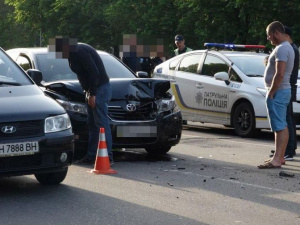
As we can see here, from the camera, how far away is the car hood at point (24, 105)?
730 centimetres

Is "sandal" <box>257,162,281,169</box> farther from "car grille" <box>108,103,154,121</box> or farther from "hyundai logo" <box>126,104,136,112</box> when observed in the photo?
"hyundai logo" <box>126,104,136,112</box>

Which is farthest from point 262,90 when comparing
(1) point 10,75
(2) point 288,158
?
(1) point 10,75

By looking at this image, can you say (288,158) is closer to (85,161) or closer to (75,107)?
(85,161)

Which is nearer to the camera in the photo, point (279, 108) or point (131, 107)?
point (279, 108)

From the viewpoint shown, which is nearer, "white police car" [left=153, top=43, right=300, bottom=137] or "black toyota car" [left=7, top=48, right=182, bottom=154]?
"black toyota car" [left=7, top=48, right=182, bottom=154]

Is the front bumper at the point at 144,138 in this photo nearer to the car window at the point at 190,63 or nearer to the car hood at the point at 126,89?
the car hood at the point at 126,89

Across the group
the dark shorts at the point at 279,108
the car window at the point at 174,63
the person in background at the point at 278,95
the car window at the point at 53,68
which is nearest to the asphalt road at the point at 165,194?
the person in background at the point at 278,95

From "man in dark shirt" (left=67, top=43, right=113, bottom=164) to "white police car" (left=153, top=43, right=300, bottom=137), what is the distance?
4.24 meters

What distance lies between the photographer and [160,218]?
647cm

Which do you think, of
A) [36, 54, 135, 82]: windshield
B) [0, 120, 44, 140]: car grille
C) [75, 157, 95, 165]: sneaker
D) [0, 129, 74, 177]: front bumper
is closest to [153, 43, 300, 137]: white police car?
[36, 54, 135, 82]: windshield

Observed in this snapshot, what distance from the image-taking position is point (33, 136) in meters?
7.36

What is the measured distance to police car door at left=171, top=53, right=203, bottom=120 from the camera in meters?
14.6

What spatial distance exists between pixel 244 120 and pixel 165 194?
6135 mm

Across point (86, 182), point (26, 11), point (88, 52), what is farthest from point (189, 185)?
point (26, 11)
